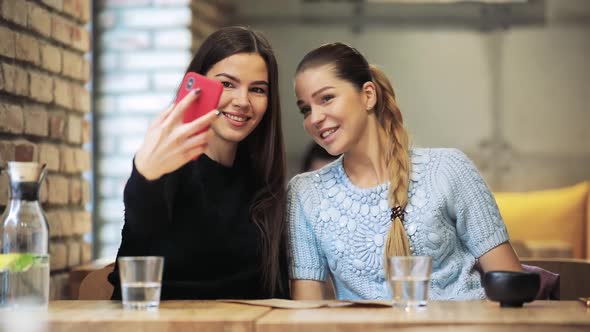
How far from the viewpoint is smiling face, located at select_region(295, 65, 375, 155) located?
2.27 m

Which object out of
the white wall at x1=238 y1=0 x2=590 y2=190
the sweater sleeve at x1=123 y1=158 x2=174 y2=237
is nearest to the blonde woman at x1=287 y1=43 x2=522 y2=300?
the sweater sleeve at x1=123 y1=158 x2=174 y2=237

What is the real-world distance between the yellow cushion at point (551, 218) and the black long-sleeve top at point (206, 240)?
2.67 meters

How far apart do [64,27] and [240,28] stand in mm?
728

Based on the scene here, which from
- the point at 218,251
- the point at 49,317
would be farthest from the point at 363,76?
the point at 49,317

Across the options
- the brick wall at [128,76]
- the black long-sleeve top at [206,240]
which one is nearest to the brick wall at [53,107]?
the black long-sleeve top at [206,240]

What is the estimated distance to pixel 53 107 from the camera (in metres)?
2.70

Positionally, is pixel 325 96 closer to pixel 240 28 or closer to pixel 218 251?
pixel 240 28

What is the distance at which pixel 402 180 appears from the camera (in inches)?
88.0

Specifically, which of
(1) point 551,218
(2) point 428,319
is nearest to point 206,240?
(2) point 428,319

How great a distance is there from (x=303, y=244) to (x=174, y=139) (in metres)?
0.69

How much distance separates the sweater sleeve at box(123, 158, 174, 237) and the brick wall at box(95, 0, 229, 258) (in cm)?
213

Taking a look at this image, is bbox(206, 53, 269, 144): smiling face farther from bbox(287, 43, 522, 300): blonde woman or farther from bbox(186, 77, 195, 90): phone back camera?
bbox(186, 77, 195, 90): phone back camera

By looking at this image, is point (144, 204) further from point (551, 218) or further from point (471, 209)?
point (551, 218)

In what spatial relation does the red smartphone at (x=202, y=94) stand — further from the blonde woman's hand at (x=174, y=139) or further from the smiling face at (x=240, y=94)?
the smiling face at (x=240, y=94)
